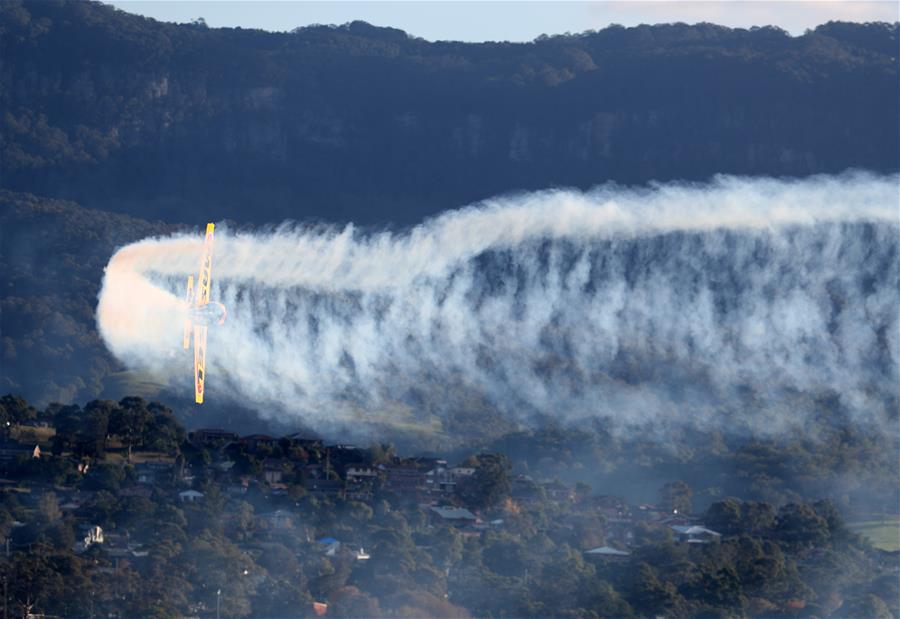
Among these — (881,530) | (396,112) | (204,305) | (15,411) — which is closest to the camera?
(204,305)

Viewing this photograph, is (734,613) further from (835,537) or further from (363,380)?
(363,380)

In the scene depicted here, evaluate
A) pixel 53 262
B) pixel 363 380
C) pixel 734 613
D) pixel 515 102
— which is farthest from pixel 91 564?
pixel 515 102

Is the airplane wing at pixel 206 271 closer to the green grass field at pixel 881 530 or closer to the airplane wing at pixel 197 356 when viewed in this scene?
the airplane wing at pixel 197 356

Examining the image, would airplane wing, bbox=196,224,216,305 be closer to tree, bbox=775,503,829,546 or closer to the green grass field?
tree, bbox=775,503,829,546

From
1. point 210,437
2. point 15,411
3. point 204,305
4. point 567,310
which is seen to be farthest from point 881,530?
point 15,411

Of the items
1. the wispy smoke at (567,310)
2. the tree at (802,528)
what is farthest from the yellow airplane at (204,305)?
the tree at (802,528)

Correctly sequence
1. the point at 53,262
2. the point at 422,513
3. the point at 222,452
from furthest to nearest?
the point at 53,262 → the point at 222,452 → the point at 422,513

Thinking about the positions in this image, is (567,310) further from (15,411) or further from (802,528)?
(15,411)
